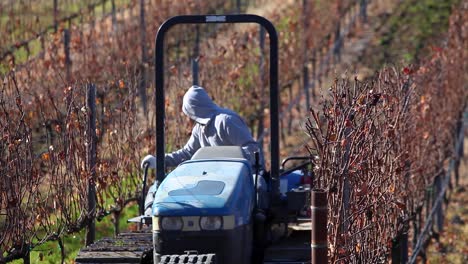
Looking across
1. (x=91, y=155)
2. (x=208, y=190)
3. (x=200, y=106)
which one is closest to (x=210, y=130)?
(x=200, y=106)

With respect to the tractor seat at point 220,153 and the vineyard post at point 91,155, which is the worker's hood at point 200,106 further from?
the vineyard post at point 91,155

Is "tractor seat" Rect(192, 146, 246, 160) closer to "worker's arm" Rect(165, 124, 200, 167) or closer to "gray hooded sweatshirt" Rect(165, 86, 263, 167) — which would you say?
"gray hooded sweatshirt" Rect(165, 86, 263, 167)

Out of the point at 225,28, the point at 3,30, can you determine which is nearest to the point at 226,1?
the point at 225,28

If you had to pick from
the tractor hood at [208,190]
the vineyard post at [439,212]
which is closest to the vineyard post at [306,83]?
the vineyard post at [439,212]

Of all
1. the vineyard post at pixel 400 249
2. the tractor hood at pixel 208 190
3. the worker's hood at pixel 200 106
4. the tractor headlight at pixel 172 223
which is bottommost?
the vineyard post at pixel 400 249

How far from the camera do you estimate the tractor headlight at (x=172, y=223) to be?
7055 millimetres

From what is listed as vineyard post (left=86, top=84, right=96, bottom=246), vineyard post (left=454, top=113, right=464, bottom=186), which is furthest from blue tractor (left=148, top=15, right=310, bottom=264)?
vineyard post (left=454, top=113, right=464, bottom=186)

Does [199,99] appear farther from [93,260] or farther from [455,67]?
[455,67]

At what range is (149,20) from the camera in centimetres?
2311

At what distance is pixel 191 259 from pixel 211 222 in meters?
0.40

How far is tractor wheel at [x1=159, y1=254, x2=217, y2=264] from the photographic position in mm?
6680

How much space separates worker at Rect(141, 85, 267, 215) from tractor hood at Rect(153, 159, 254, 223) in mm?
620

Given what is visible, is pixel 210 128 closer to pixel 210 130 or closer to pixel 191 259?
pixel 210 130

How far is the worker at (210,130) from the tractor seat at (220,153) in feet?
0.78
